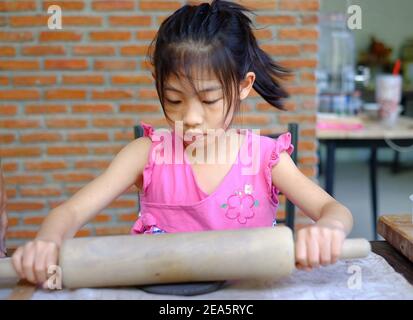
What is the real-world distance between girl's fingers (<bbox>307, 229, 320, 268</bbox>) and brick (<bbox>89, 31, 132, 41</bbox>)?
1.87 metres

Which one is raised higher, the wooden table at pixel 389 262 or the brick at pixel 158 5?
the brick at pixel 158 5

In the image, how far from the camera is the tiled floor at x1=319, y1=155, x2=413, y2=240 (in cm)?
393

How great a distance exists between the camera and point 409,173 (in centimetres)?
Result: 566

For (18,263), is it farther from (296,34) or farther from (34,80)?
(296,34)

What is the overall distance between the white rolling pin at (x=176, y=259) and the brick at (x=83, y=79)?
5.92 ft

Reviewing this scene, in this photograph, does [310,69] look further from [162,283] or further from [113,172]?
[162,283]

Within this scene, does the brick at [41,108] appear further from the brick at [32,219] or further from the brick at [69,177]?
the brick at [32,219]

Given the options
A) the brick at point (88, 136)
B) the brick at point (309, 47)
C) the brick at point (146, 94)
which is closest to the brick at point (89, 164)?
the brick at point (88, 136)

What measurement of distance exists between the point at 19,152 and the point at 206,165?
1.62 m

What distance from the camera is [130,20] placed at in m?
2.42

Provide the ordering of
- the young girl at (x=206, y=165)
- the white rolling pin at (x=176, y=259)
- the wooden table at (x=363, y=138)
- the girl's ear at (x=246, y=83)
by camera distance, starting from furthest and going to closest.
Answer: the wooden table at (x=363, y=138)
the girl's ear at (x=246, y=83)
the young girl at (x=206, y=165)
the white rolling pin at (x=176, y=259)

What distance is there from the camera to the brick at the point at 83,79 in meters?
2.46
